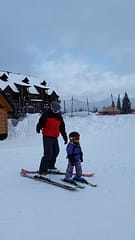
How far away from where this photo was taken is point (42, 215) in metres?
3.96

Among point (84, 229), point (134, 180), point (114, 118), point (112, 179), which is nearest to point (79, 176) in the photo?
point (112, 179)

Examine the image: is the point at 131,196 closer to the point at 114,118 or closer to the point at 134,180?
the point at 134,180

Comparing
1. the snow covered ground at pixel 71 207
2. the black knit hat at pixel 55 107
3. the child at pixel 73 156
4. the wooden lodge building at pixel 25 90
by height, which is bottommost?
the snow covered ground at pixel 71 207

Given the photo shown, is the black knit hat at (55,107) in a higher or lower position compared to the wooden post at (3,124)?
higher

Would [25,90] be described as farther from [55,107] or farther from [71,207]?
[71,207]

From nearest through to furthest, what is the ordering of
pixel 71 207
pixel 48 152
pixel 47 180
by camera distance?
pixel 71 207 → pixel 47 180 → pixel 48 152

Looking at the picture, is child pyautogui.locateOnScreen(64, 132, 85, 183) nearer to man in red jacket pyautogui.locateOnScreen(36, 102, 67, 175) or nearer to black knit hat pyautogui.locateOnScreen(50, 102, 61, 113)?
man in red jacket pyautogui.locateOnScreen(36, 102, 67, 175)

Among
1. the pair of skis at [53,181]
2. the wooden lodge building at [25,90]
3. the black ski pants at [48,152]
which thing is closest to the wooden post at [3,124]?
the pair of skis at [53,181]

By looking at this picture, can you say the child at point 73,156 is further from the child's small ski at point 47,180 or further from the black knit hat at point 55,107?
the black knit hat at point 55,107

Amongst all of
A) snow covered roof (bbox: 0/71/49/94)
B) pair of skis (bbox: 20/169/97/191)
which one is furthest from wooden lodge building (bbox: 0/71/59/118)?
pair of skis (bbox: 20/169/97/191)

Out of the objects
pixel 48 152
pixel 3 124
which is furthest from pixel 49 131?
pixel 3 124

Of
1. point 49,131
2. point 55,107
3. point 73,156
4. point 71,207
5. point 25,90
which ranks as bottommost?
point 71,207

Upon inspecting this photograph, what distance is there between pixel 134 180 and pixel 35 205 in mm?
2437

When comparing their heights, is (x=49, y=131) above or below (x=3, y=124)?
above
